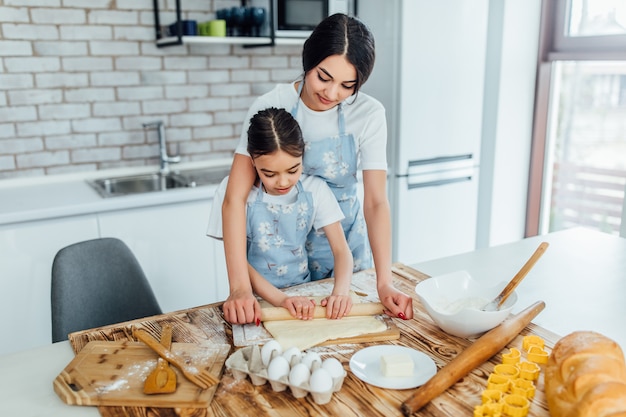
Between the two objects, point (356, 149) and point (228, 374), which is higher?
point (356, 149)

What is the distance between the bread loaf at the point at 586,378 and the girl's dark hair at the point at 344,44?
73cm

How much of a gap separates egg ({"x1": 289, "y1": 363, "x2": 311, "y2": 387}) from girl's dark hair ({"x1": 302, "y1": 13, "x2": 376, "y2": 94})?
0.69 metres

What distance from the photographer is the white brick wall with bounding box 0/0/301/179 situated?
2521 mm

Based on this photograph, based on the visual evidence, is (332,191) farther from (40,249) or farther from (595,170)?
(595,170)

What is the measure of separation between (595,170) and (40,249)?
2825mm

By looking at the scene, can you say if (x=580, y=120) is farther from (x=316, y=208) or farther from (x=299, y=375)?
(x=299, y=375)

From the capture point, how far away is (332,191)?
67.9 inches

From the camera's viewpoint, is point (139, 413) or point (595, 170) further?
point (595, 170)

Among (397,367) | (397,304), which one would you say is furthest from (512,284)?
(397,367)

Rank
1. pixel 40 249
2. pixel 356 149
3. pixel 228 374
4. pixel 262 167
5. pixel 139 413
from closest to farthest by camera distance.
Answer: pixel 139 413
pixel 228 374
pixel 262 167
pixel 356 149
pixel 40 249

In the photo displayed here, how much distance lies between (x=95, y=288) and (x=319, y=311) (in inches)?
29.2

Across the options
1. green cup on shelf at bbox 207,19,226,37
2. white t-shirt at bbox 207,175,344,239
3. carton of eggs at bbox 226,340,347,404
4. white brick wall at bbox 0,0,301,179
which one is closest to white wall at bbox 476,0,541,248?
white brick wall at bbox 0,0,301,179

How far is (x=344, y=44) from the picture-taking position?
1.31m

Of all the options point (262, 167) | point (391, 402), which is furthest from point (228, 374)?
point (262, 167)
